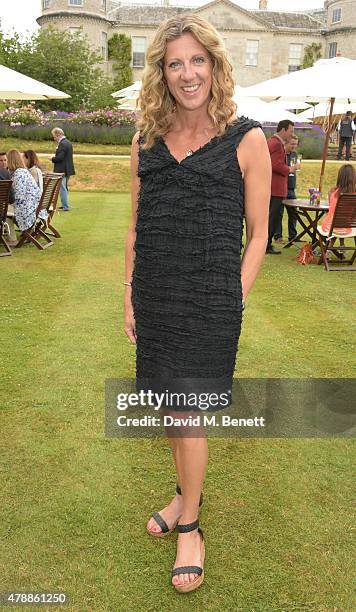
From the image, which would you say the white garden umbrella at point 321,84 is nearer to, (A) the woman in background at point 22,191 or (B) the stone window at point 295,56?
(A) the woman in background at point 22,191

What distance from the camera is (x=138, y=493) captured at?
307 centimetres

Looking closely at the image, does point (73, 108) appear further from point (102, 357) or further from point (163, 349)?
point (163, 349)

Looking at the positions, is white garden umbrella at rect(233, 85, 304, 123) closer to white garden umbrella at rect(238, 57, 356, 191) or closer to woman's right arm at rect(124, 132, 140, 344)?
white garden umbrella at rect(238, 57, 356, 191)

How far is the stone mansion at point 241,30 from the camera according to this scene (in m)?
47.4

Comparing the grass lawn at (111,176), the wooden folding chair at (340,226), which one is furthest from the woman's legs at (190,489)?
the grass lawn at (111,176)

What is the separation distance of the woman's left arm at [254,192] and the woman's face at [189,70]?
0.23 metres

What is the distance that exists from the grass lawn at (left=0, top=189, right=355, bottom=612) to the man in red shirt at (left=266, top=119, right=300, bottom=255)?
14.2ft

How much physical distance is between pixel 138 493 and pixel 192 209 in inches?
63.3

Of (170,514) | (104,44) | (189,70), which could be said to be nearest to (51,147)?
(170,514)

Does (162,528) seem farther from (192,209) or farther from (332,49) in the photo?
(332,49)

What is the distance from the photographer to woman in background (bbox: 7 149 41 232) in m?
9.02

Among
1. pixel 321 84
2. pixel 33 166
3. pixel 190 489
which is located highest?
pixel 321 84

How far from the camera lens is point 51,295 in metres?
6.76

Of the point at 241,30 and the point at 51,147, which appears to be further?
the point at 241,30
